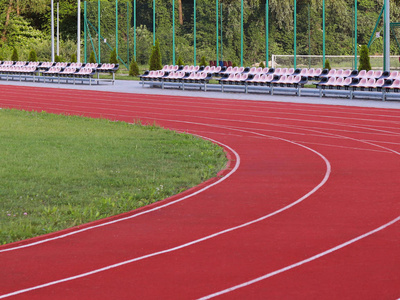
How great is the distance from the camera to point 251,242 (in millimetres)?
7289

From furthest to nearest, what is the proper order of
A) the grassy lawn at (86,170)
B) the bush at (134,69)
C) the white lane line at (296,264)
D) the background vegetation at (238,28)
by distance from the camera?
1. the bush at (134,69)
2. the background vegetation at (238,28)
3. the grassy lawn at (86,170)
4. the white lane line at (296,264)

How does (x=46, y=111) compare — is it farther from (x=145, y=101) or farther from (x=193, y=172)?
(x=193, y=172)

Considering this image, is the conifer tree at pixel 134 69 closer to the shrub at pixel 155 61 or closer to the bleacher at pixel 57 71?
the bleacher at pixel 57 71

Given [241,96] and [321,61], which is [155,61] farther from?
[241,96]

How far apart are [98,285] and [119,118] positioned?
592 inches

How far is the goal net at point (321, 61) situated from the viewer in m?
39.8

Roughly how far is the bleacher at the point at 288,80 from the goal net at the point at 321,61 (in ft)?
24.3

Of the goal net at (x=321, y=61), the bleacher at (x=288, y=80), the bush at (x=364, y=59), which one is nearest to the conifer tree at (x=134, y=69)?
the bleacher at (x=288, y=80)

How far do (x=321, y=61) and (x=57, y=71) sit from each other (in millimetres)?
13369

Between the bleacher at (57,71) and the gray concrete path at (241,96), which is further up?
the bleacher at (57,71)

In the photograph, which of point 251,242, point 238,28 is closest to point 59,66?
point 238,28

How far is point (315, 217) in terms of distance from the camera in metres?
8.38

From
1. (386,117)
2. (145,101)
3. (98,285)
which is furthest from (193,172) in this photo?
(145,101)

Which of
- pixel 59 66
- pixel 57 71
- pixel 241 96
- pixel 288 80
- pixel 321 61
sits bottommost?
pixel 241 96
